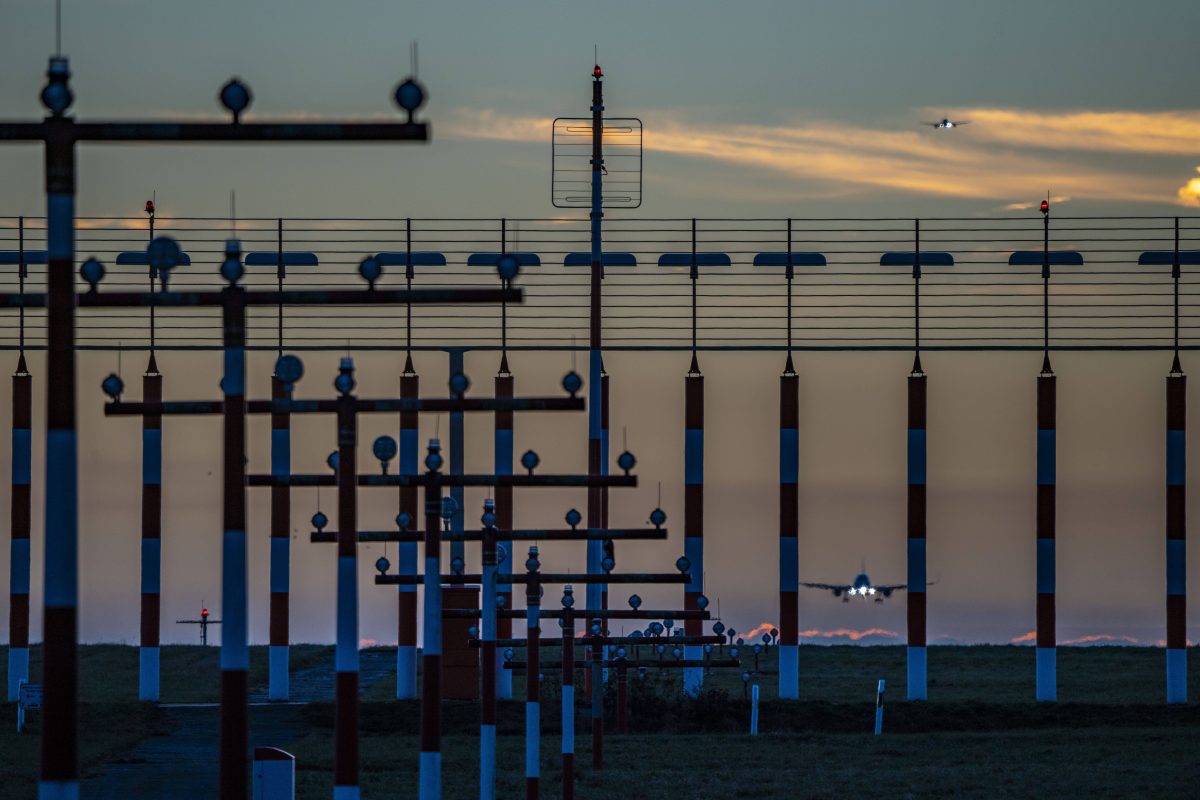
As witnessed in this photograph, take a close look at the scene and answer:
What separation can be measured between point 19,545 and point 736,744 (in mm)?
→ 19560

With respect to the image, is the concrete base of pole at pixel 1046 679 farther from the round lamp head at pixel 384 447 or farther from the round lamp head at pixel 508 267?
the round lamp head at pixel 508 267

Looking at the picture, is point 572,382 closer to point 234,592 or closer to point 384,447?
point 384,447

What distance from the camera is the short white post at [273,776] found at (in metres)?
28.7

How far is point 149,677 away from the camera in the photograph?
5488cm

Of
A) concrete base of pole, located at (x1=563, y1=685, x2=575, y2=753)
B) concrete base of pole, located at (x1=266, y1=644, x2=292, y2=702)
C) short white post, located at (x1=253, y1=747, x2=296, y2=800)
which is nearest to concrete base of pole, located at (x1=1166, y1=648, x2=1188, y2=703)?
concrete base of pole, located at (x1=266, y1=644, x2=292, y2=702)

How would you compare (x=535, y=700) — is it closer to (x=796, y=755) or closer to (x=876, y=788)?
(x=876, y=788)

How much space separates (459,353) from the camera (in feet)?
178

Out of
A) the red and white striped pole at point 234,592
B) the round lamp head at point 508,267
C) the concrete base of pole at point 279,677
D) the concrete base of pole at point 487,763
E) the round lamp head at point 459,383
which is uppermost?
the round lamp head at point 508,267

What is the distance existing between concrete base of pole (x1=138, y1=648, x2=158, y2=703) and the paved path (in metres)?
0.50

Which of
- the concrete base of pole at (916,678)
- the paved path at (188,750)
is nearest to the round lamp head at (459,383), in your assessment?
the paved path at (188,750)

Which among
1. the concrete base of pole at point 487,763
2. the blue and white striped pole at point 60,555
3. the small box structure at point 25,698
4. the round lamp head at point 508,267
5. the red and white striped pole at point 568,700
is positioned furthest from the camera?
the small box structure at point 25,698

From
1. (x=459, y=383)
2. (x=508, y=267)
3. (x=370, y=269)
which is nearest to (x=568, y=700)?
(x=459, y=383)

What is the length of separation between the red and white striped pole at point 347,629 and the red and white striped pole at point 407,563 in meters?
A: 30.3

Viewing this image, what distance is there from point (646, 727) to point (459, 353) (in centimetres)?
1065
